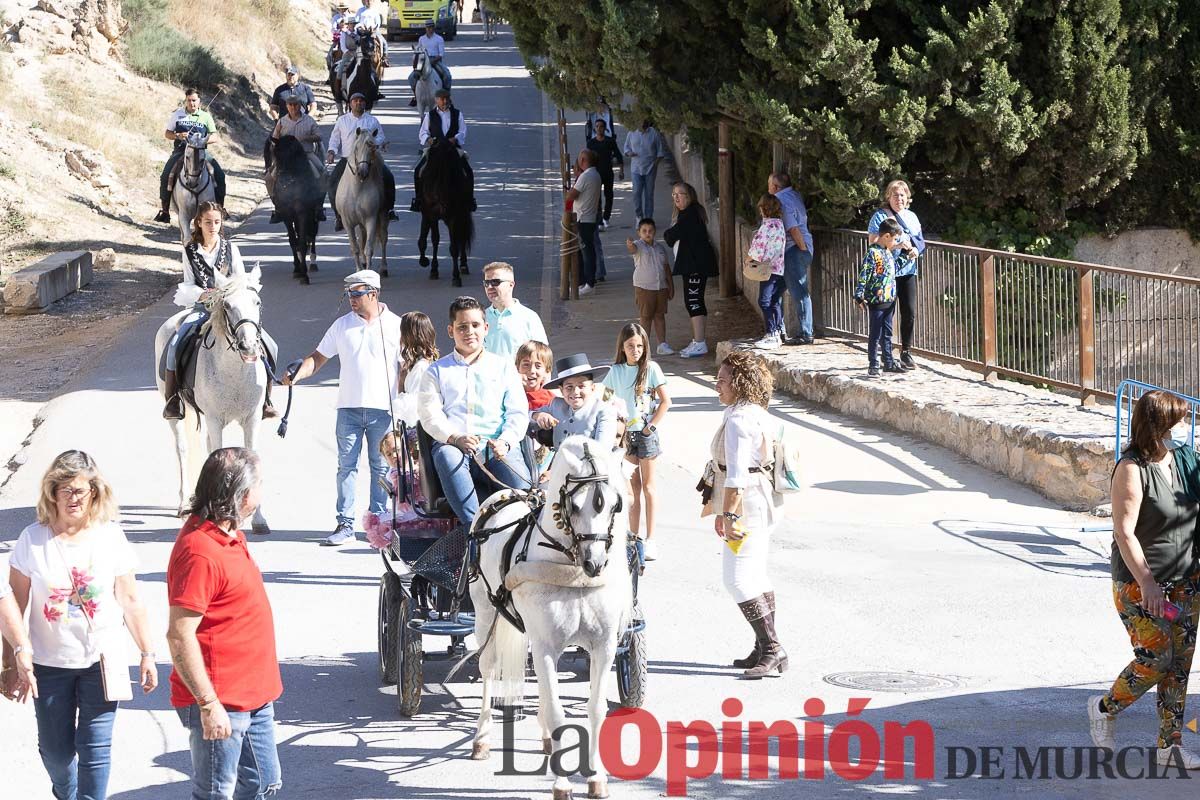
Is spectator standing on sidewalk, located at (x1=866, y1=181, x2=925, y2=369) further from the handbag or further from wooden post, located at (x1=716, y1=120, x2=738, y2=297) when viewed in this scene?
the handbag

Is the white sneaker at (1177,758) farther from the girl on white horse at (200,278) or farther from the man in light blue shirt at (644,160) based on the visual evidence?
the man in light blue shirt at (644,160)

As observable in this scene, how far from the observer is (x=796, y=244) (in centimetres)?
→ 1827

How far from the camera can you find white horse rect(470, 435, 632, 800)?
709cm

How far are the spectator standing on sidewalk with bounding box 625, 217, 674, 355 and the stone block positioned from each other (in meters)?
9.47

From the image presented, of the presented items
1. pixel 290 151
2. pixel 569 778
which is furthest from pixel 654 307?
pixel 569 778

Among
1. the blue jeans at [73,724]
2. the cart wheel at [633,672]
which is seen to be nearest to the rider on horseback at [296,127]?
the cart wheel at [633,672]

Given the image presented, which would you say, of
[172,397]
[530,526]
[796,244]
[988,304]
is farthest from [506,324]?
[796,244]

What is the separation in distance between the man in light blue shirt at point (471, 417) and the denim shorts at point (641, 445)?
2.53 meters

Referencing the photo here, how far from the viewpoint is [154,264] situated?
2681 cm

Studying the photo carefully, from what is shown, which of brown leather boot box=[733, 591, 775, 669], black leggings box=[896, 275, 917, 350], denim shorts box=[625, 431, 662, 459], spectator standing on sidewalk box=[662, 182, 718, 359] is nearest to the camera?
brown leather boot box=[733, 591, 775, 669]

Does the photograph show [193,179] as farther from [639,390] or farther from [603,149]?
[639,390]

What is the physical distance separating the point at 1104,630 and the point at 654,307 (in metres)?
9.94

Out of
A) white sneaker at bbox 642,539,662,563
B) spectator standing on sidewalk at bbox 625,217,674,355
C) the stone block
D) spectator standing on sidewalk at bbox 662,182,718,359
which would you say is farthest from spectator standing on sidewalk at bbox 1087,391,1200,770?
the stone block

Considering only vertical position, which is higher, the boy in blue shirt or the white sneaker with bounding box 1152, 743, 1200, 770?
the boy in blue shirt
